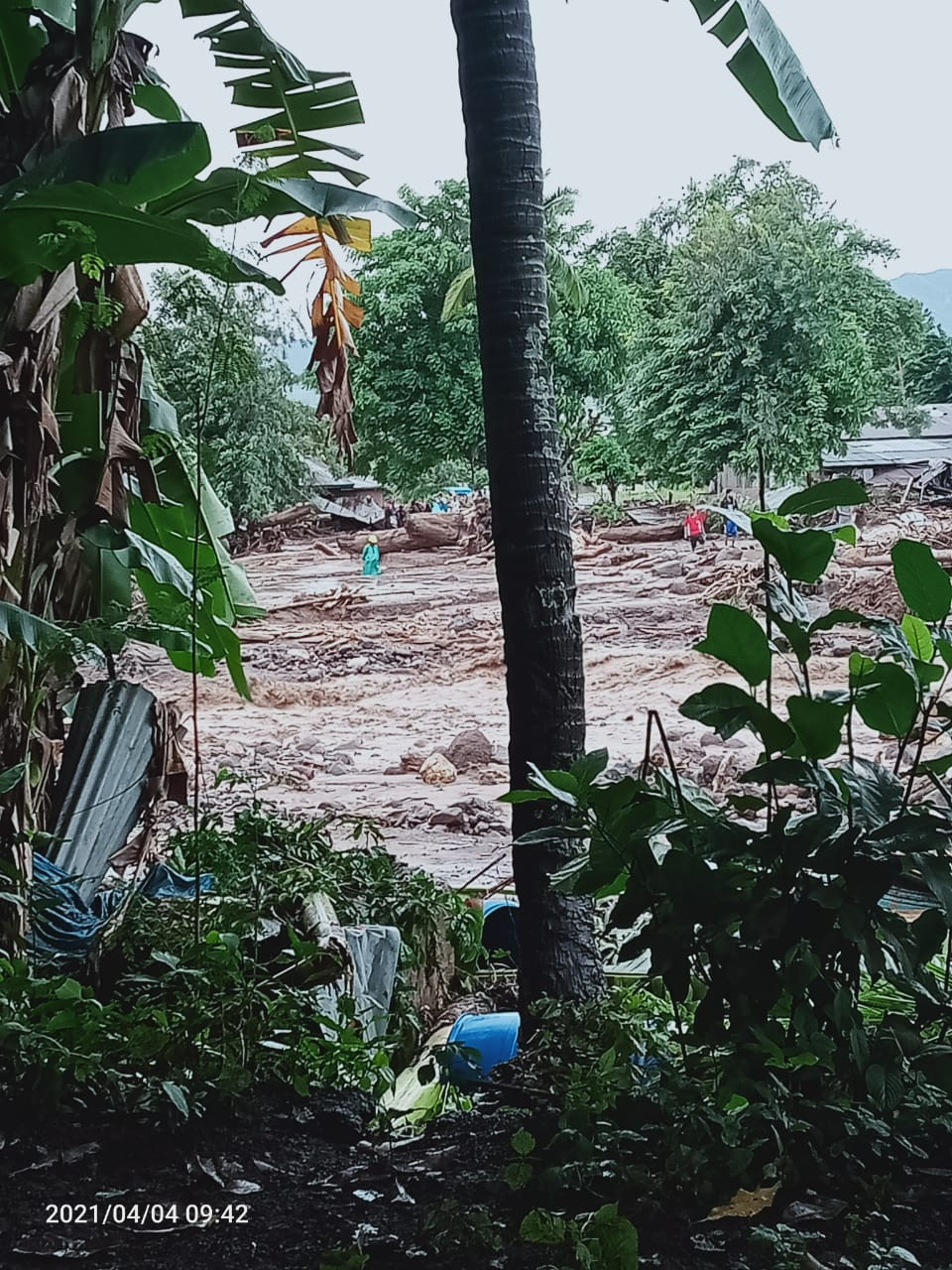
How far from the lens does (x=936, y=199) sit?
1.86 m

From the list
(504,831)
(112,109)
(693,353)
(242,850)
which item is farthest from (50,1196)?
(693,353)

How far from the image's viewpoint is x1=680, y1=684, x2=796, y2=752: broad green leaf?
0.78m

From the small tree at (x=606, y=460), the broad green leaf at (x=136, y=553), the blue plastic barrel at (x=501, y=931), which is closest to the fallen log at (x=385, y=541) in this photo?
the small tree at (x=606, y=460)

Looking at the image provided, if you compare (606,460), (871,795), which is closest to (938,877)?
(871,795)

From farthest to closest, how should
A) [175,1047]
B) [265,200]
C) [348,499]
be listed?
[348,499] → [265,200] → [175,1047]

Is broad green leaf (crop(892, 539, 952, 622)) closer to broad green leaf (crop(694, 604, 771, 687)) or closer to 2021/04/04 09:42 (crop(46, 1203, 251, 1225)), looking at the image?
broad green leaf (crop(694, 604, 771, 687))

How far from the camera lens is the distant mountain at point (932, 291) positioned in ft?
9.00

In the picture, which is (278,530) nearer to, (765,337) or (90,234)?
(765,337)

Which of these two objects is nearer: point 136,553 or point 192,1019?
point 192,1019

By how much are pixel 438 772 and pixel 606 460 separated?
1.28 metres

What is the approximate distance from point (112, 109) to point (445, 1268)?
1432 millimetres

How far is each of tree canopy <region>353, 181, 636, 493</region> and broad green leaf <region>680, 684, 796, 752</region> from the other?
2.66 m

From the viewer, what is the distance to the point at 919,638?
2.68 ft

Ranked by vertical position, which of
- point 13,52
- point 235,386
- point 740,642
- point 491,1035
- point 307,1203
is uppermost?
point 13,52
